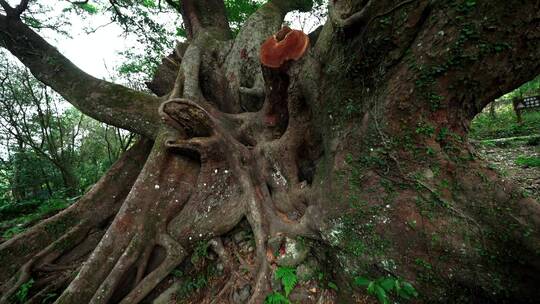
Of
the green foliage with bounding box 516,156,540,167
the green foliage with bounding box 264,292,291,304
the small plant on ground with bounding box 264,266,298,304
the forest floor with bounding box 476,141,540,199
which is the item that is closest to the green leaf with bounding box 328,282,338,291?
the small plant on ground with bounding box 264,266,298,304

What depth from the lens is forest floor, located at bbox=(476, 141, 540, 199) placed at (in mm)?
3285

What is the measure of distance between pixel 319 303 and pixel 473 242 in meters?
1.34

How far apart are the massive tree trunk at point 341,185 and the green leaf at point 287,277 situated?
11cm

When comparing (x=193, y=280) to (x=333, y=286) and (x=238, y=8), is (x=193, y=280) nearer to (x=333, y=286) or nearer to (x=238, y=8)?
(x=333, y=286)

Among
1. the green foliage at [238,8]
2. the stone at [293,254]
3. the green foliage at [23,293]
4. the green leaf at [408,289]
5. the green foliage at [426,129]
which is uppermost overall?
the green foliage at [238,8]

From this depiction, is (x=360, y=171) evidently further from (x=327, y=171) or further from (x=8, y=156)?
(x=8, y=156)

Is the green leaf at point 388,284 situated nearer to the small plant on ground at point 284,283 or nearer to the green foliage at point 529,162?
the small plant on ground at point 284,283

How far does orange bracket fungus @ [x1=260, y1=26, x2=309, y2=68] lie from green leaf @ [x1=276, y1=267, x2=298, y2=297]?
2.01 m

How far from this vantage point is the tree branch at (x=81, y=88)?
371 cm

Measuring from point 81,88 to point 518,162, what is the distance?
799cm

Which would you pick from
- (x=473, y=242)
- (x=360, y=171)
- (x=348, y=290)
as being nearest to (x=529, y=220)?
(x=473, y=242)

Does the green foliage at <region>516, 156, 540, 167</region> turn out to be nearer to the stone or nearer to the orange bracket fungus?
the stone

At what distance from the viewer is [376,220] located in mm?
2021

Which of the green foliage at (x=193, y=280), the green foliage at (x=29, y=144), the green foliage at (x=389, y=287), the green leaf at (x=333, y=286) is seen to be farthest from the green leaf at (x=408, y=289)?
the green foliage at (x=29, y=144)
